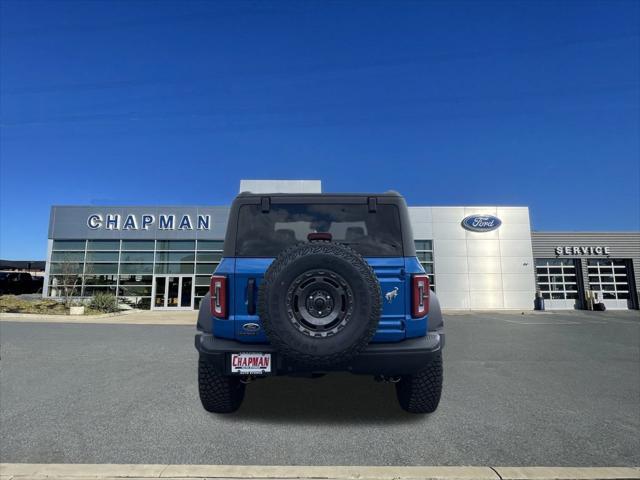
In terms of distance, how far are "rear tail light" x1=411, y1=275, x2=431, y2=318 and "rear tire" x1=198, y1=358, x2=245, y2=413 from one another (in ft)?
6.26

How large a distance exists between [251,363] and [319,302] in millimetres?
846

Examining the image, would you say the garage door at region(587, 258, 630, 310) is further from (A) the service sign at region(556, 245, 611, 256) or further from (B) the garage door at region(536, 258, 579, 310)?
(B) the garage door at region(536, 258, 579, 310)

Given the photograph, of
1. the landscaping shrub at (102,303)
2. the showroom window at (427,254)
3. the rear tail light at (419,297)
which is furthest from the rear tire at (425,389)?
the showroom window at (427,254)

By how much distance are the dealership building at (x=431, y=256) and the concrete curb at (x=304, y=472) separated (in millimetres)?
21360

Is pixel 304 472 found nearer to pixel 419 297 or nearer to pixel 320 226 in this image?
pixel 419 297

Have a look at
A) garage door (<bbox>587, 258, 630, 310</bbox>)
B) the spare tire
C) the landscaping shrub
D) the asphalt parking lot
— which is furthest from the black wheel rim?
garage door (<bbox>587, 258, 630, 310</bbox>)

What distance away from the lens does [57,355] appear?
23.2 ft

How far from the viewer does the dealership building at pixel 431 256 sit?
23.4 metres

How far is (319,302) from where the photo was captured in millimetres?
3031

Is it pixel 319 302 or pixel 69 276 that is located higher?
pixel 69 276

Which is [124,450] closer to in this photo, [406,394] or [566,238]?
[406,394]

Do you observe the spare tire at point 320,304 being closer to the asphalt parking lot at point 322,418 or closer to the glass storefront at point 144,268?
the asphalt parking lot at point 322,418

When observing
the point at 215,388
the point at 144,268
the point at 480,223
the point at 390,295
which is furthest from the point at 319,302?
the point at 480,223

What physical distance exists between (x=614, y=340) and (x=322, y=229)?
10536 mm
